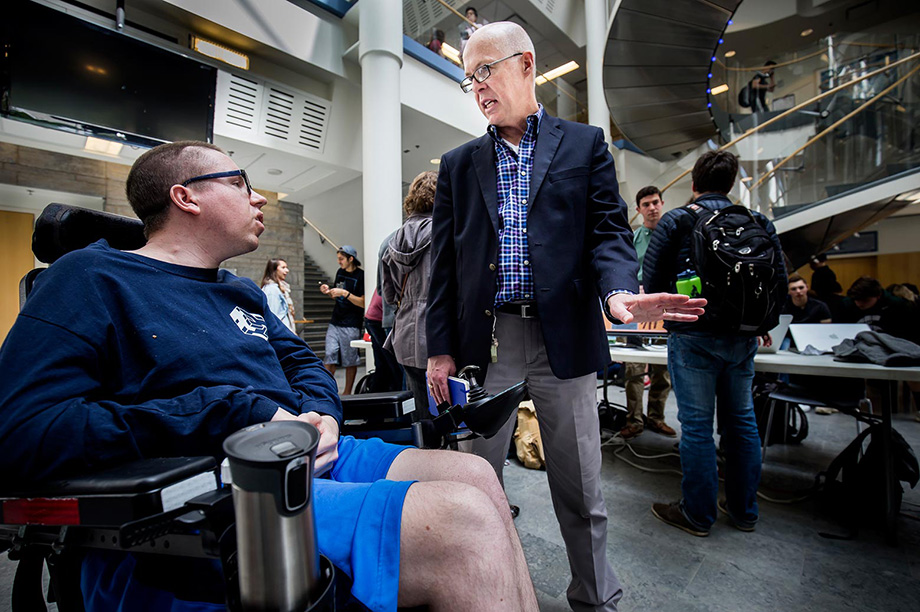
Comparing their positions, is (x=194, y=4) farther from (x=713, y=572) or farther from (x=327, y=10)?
(x=713, y=572)

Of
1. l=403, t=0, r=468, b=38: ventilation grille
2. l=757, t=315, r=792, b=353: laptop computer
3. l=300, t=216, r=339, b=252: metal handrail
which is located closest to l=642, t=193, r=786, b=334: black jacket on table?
l=757, t=315, r=792, b=353: laptop computer

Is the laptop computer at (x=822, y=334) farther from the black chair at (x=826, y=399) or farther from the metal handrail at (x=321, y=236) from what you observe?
the metal handrail at (x=321, y=236)

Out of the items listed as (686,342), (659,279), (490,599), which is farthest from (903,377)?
(490,599)

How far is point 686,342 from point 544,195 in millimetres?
1051

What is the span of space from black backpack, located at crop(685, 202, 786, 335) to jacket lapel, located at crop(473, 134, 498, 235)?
38.6 inches

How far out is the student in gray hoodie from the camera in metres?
1.90

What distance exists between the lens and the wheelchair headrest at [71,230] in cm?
95

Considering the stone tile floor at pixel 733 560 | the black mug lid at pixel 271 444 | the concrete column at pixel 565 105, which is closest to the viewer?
the black mug lid at pixel 271 444

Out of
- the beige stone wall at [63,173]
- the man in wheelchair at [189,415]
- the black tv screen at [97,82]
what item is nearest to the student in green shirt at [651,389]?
the man in wheelchair at [189,415]

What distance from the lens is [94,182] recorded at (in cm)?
497

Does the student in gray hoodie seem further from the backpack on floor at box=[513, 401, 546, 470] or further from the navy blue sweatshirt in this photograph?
the navy blue sweatshirt

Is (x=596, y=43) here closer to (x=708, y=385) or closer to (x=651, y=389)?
(x=651, y=389)

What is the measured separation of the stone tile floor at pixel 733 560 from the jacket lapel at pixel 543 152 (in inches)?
51.9

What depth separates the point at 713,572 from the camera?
1531 mm
